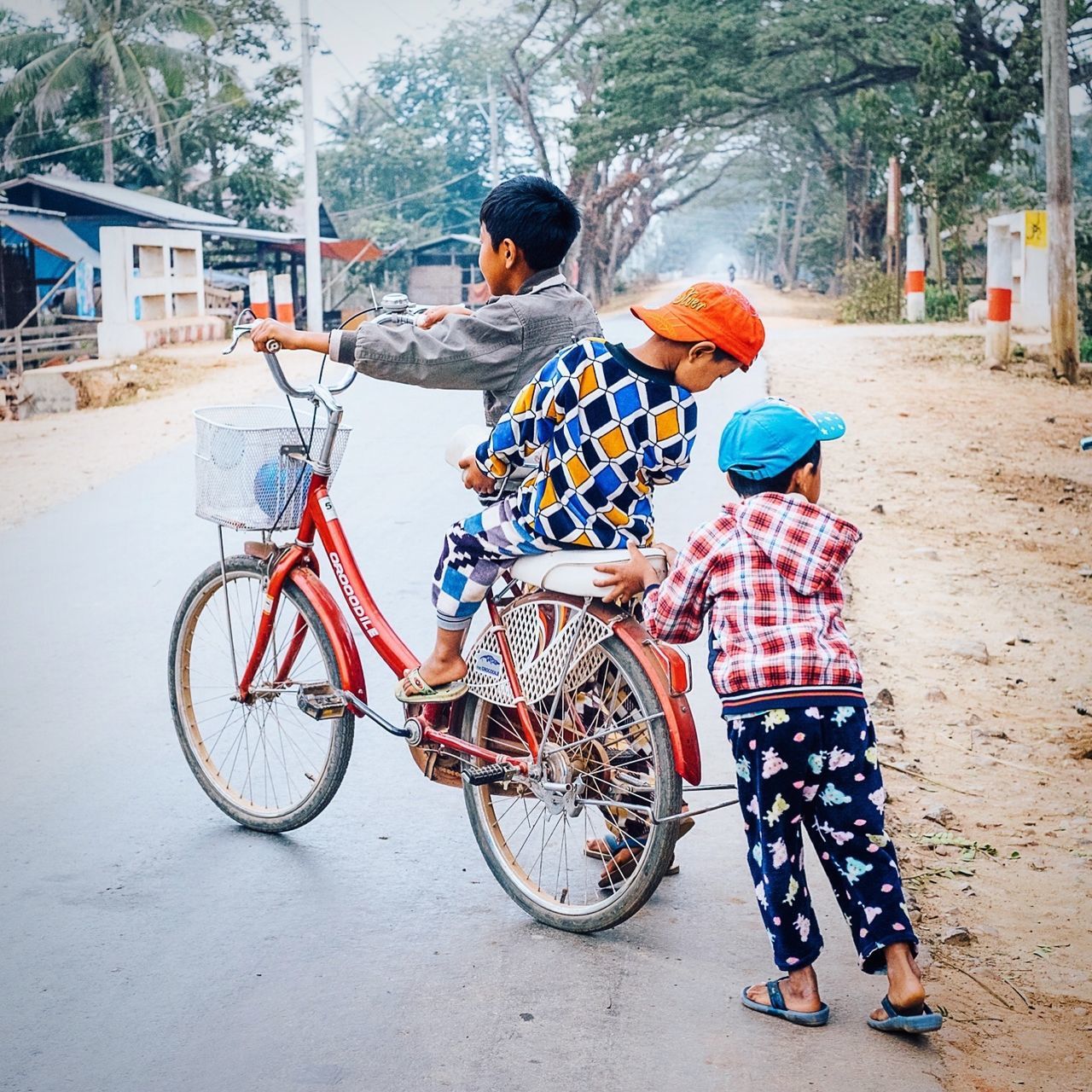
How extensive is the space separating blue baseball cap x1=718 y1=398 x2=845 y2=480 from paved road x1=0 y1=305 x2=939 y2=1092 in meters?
1.22

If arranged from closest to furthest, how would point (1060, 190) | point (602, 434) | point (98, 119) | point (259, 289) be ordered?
point (602, 434)
point (1060, 190)
point (259, 289)
point (98, 119)

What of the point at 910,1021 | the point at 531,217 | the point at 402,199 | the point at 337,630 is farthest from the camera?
the point at 402,199

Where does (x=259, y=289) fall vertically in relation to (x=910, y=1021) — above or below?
above

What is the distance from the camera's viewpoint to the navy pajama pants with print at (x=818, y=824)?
3.09 metres

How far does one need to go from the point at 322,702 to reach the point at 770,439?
5.00ft

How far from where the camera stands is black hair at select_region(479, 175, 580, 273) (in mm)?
3617

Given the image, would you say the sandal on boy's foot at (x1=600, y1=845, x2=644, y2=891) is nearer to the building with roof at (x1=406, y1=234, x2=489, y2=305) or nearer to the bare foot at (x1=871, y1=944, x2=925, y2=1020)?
the bare foot at (x1=871, y1=944, x2=925, y2=1020)

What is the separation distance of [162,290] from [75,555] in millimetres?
19092

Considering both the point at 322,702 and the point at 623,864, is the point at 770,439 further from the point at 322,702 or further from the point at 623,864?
the point at 322,702

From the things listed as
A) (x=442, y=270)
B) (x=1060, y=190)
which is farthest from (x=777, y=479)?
(x=442, y=270)

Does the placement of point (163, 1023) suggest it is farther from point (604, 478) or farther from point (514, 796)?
point (604, 478)

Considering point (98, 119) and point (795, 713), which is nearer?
point (795, 713)

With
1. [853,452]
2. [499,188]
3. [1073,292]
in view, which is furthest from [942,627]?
[1073,292]

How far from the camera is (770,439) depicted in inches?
125
